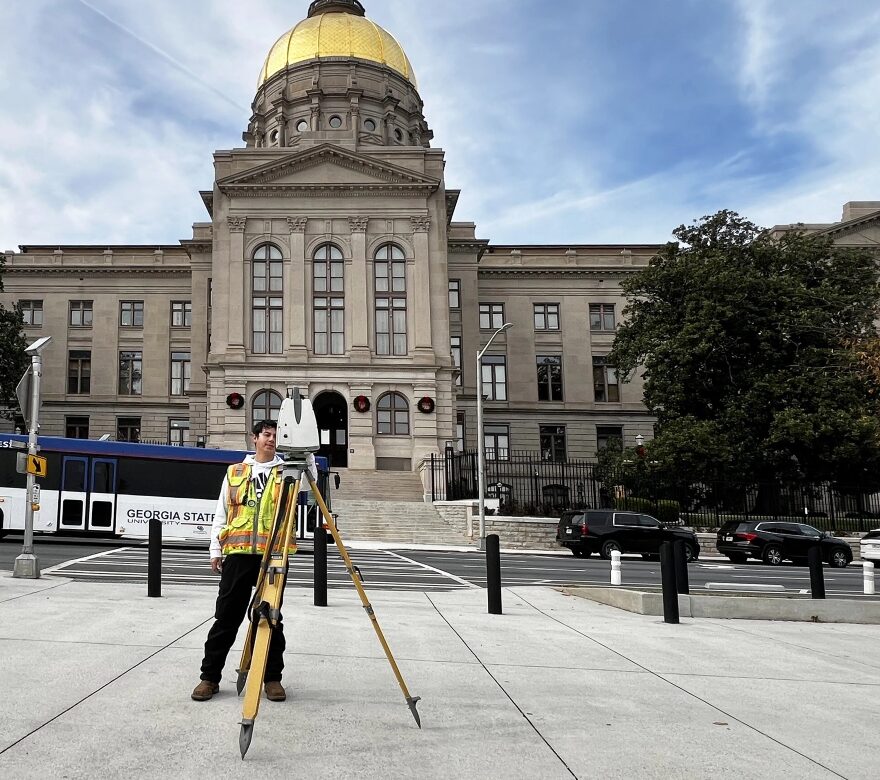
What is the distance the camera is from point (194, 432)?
2373 inches

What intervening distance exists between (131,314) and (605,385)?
119ft

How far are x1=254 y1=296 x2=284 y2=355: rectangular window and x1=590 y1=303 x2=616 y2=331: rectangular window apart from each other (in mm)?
25668

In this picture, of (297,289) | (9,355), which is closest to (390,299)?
(297,289)

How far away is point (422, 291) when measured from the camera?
2064 inches

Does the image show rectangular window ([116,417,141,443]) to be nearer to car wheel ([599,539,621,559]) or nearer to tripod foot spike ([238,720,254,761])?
car wheel ([599,539,621,559])

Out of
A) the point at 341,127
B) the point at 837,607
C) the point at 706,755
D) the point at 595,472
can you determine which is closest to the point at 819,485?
the point at 595,472

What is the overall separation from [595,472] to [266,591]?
119ft

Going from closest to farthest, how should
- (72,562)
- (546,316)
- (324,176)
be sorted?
1. (72,562)
2. (324,176)
3. (546,316)

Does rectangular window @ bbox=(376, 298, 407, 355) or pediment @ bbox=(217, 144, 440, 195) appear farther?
pediment @ bbox=(217, 144, 440, 195)

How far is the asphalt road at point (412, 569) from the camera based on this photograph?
16.8 metres

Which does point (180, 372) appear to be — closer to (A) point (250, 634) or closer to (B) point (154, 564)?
(B) point (154, 564)

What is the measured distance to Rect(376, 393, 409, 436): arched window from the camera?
50469 mm

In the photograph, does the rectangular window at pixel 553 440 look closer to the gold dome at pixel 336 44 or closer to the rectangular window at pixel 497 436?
the rectangular window at pixel 497 436

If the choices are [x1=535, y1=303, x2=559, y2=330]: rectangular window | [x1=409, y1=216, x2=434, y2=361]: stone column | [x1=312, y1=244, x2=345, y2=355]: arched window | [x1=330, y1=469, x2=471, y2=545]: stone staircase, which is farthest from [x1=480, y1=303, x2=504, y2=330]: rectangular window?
[x1=330, y1=469, x2=471, y2=545]: stone staircase
